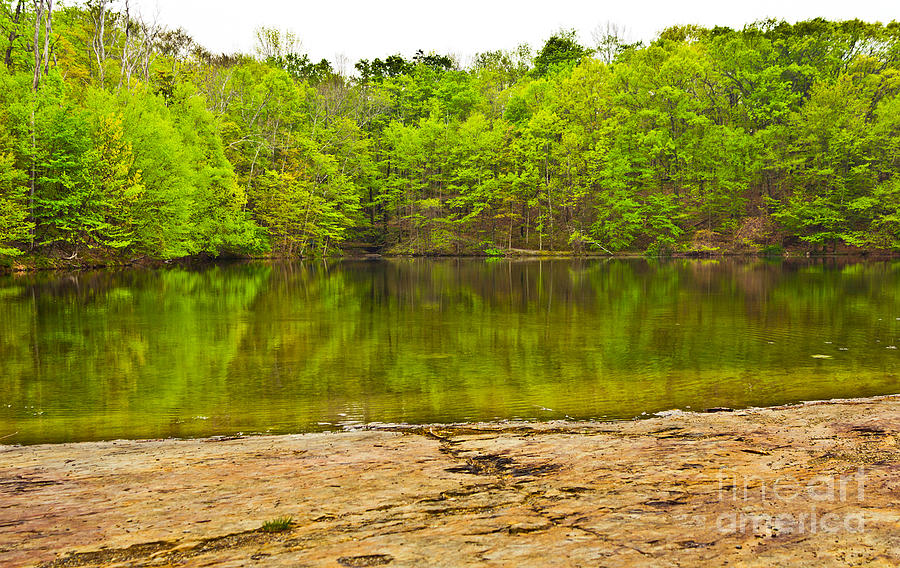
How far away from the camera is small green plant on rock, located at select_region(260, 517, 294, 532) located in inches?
155

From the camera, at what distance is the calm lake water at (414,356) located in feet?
30.0

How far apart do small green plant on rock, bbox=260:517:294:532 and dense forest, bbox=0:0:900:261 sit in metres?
46.1

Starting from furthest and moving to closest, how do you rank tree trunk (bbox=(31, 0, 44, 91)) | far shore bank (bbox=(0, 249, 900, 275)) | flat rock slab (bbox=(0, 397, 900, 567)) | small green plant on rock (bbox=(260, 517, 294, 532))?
1. far shore bank (bbox=(0, 249, 900, 275))
2. tree trunk (bbox=(31, 0, 44, 91))
3. small green plant on rock (bbox=(260, 517, 294, 532))
4. flat rock slab (bbox=(0, 397, 900, 567))

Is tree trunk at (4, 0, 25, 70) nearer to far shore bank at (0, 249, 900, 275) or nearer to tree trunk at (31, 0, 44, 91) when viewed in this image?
tree trunk at (31, 0, 44, 91)

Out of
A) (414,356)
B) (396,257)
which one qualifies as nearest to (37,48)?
(396,257)

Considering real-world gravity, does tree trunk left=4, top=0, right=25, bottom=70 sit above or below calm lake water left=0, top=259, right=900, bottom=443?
above

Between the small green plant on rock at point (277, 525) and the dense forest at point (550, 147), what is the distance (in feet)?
151

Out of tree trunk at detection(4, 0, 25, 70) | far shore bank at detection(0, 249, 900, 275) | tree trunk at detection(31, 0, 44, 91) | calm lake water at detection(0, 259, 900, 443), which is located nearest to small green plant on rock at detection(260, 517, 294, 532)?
calm lake water at detection(0, 259, 900, 443)

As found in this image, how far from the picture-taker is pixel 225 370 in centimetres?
1205

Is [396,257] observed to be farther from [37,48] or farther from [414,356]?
[414,356]

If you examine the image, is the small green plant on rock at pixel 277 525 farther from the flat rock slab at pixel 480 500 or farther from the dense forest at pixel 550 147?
the dense forest at pixel 550 147

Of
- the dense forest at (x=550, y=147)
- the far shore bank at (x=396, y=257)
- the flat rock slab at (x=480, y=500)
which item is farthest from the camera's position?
the dense forest at (x=550, y=147)

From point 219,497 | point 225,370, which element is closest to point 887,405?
point 219,497

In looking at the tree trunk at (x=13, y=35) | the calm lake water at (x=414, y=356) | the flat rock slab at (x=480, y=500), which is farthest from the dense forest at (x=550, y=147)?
the flat rock slab at (x=480, y=500)
